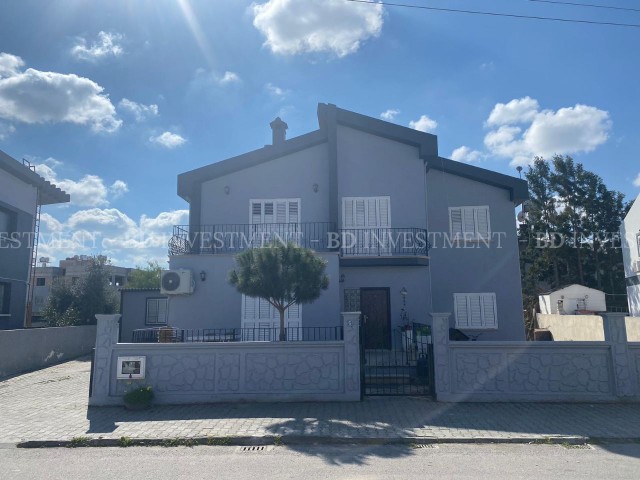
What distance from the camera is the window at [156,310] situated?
79.2ft

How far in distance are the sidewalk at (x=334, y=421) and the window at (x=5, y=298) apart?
36.8 ft

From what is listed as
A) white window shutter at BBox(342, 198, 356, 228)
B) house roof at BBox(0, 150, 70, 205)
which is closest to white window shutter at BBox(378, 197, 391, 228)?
white window shutter at BBox(342, 198, 356, 228)

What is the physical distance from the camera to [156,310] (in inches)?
953

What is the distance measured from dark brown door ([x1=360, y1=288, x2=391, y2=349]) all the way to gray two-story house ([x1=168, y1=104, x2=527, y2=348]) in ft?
0.10

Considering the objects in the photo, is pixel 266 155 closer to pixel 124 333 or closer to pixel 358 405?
pixel 358 405

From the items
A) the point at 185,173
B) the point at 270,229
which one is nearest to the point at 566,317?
the point at 270,229

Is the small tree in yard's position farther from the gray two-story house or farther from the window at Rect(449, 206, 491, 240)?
the window at Rect(449, 206, 491, 240)

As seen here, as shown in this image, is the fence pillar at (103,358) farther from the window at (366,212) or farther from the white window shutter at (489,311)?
the white window shutter at (489,311)

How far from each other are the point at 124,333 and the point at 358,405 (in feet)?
59.4

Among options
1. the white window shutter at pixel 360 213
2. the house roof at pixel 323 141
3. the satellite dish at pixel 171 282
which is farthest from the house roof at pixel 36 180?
the white window shutter at pixel 360 213

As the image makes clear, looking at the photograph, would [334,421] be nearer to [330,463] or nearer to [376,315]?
[330,463]

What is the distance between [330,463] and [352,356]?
11.3 feet

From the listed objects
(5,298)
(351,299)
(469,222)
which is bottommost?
(351,299)

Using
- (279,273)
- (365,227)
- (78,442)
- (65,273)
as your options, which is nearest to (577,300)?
(365,227)
